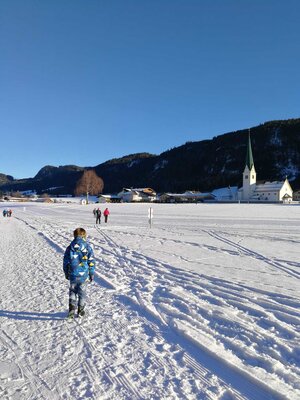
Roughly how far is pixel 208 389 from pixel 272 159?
186 meters

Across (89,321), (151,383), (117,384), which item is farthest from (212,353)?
(89,321)

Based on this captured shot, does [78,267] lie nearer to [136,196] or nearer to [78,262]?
[78,262]

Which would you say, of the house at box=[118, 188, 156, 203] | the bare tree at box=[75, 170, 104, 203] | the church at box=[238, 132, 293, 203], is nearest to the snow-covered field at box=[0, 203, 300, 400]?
the church at box=[238, 132, 293, 203]

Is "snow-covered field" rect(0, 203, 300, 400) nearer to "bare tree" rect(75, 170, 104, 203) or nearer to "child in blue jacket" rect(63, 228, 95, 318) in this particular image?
"child in blue jacket" rect(63, 228, 95, 318)

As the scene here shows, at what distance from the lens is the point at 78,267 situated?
564 cm

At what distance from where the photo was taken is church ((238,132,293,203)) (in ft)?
325

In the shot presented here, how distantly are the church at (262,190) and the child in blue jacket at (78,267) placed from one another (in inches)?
3852

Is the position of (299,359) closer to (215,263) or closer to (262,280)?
(262,280)

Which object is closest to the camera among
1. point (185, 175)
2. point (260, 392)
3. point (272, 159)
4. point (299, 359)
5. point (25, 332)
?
point (260, 392)

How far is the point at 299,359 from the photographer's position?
4.16 metres

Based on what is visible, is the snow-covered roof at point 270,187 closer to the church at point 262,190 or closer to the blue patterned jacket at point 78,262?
the church at point 262,190

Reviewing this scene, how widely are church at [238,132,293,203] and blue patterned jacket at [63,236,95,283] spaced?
97824 mm

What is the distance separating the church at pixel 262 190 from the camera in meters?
99.0

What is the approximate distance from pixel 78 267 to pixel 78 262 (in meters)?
0.09
